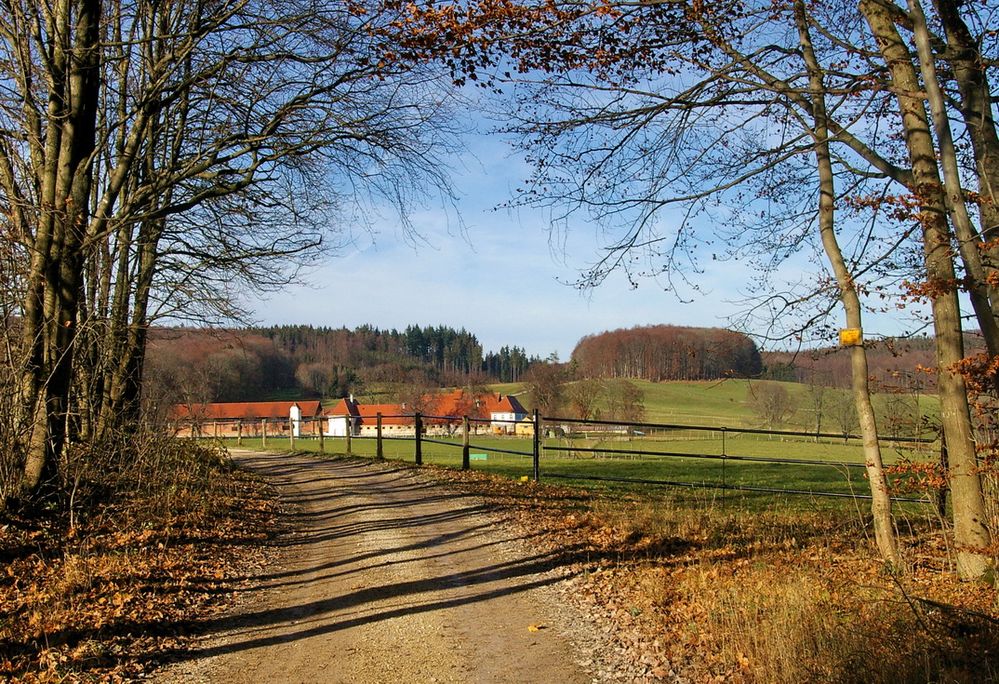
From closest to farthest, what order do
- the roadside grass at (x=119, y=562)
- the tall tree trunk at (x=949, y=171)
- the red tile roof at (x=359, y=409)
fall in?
1. the roadside grass at (x=119, y=562)
2. the tall tree trunk at (x=949, y=171)
3. the red tile roof at (x=359, y=409)

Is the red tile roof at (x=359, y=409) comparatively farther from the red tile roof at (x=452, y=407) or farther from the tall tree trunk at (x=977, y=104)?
the tall tree trunk at (x=977, y=104)

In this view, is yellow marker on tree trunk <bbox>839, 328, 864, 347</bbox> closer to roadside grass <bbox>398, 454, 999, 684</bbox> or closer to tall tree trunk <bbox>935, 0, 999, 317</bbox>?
tall tree trunk <bbox>935, 0, 999, 317</bbox>

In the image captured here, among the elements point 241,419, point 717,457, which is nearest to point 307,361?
point 241,419

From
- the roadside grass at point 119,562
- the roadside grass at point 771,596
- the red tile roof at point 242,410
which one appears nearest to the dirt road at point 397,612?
the roadside grass at point 119,562

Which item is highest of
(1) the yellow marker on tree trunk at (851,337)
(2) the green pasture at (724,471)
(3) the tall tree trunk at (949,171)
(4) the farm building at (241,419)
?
(3) the tall tree trunk at (949,171)

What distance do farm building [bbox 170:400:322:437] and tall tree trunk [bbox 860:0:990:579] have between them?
9404mm

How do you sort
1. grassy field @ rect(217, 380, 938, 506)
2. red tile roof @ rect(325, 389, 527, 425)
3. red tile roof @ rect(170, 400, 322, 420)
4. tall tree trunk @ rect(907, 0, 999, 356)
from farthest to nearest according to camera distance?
red tile roof @ rect(325, 389, 527, 425), red tile roof @ rect(170, 400, 322, 420), grassy field @ rect(217, 380, 938, 506), tall tree trunk @ rect(907, 0, 999, 356)

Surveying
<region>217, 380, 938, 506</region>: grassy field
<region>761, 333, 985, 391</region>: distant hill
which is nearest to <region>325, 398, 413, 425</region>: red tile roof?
<region>217, 380, 938, 506</region>: grassy field

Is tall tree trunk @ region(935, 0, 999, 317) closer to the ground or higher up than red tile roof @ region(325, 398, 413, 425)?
higher up

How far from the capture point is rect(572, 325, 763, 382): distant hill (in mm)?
7762

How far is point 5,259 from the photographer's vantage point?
7465 millimetres

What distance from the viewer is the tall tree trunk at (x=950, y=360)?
6.34 metres

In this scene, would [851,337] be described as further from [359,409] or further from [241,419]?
[359,409]

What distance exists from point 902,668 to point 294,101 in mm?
8681
